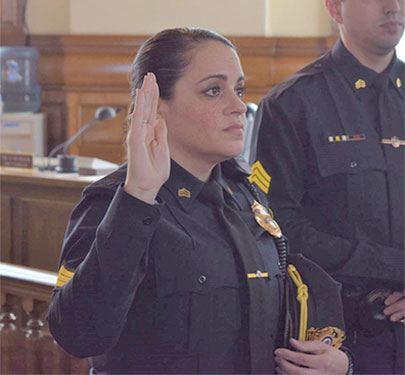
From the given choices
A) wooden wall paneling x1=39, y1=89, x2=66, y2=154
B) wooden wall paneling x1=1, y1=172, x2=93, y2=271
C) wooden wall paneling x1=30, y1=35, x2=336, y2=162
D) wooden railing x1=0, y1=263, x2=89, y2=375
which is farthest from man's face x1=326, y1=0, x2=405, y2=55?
wooden wall paneling x1=39, y1=89, x2=66, y2=154

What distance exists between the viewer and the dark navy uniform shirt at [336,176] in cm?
196

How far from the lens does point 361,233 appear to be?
78.4 inches

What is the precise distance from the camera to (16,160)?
4641 millimetres

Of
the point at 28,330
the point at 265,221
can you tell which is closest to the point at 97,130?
the point at 28,330

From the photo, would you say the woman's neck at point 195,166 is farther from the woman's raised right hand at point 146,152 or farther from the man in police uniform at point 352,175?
the man in police uniform at point 352,175

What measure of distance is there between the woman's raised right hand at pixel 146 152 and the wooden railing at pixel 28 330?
36.4 inches

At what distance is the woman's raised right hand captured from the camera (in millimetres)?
1252

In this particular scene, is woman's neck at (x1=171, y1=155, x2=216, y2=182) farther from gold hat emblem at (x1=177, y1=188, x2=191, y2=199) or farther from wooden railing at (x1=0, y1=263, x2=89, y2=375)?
wooden railing at (x1=0, y1=263, x2=89, y2=375)

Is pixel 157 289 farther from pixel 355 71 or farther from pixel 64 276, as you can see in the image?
pixel 355 71

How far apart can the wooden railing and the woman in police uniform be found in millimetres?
723

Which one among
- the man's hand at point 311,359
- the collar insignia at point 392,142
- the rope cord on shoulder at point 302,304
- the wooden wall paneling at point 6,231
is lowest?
the wooden wall paneling at point 6,231

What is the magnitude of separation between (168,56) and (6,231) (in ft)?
10.2

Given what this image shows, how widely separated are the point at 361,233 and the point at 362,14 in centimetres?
51

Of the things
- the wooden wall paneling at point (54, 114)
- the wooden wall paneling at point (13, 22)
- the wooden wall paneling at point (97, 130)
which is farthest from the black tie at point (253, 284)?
the wooden wall paneling at point (13, 22)
